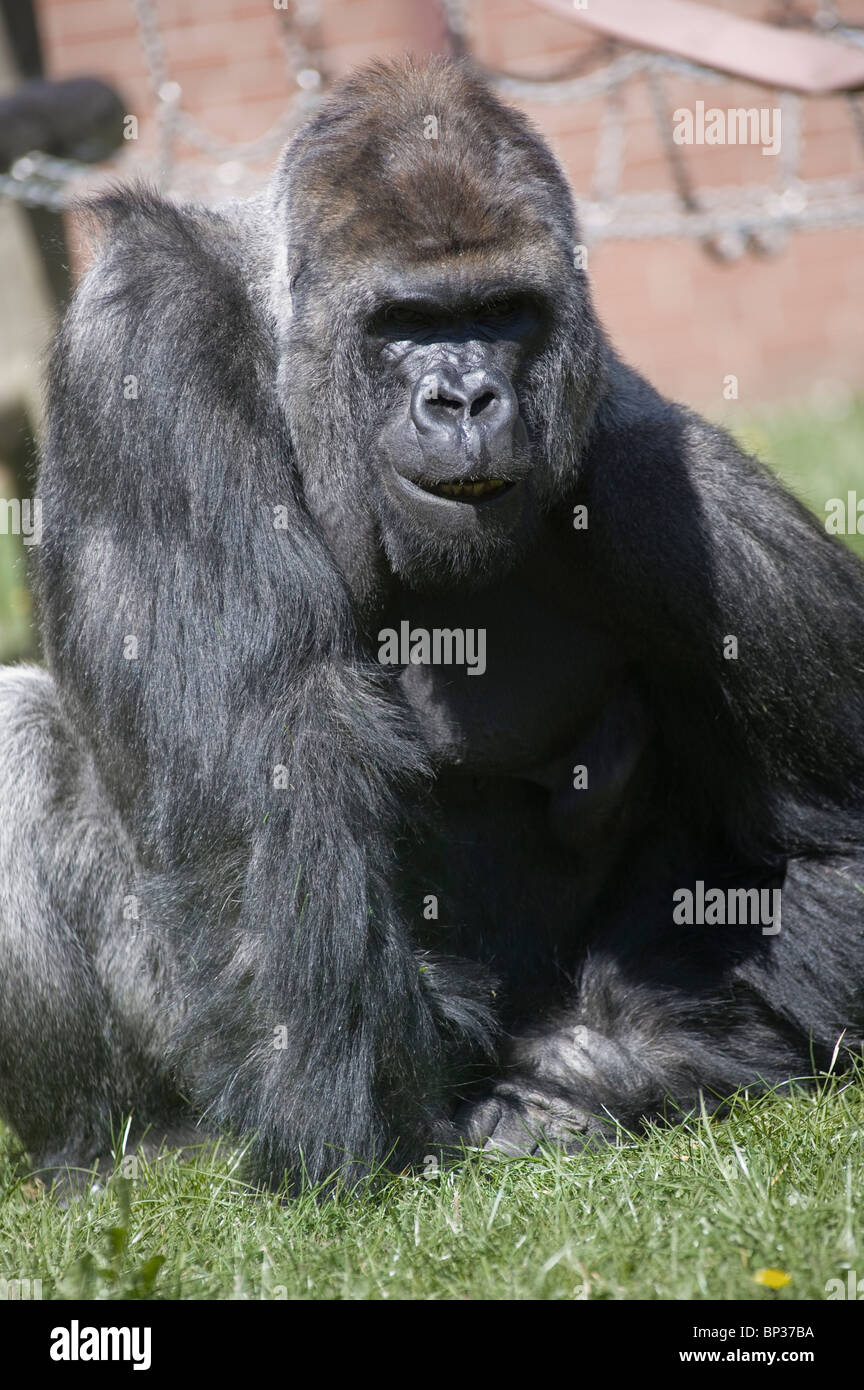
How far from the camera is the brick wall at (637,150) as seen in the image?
1109 centimetres

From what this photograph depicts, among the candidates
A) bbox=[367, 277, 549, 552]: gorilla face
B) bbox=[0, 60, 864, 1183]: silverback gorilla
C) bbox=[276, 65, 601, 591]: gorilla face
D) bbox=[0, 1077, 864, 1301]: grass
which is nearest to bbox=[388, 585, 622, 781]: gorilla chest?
bbox=[0, 60, 864, 1183]: silverback gorilla

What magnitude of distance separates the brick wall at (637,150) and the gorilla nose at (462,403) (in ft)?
25.7

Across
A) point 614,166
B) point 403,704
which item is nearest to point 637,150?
point 614,166

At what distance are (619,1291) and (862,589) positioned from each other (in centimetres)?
201

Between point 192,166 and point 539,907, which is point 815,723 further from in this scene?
point 192,166

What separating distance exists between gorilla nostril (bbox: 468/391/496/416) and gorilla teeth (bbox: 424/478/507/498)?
14 centimetres

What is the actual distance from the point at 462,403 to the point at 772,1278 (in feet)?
5.94

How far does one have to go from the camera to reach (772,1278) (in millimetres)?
2664

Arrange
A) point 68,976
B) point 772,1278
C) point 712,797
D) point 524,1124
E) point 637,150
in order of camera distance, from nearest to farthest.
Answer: point 772,1278, point 524,1124, point 68,976, point 712,797, point 637,150

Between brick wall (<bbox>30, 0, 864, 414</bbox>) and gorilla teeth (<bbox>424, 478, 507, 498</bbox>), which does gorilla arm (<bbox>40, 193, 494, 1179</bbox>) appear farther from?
brick wall (<bbox>30, 0, 864, 414</bbox>)

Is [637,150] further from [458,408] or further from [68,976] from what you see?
[68,976]

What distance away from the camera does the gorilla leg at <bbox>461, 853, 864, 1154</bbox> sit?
377 cm

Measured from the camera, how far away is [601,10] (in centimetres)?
757

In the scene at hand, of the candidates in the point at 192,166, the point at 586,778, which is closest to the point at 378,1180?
the point at 586,778
